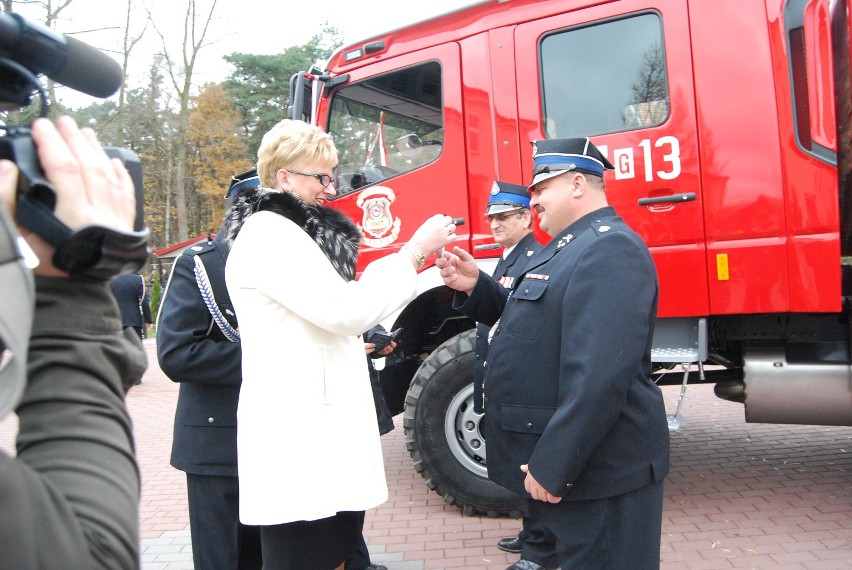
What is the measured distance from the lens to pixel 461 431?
4176 mm

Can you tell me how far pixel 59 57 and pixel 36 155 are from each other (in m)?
0.24

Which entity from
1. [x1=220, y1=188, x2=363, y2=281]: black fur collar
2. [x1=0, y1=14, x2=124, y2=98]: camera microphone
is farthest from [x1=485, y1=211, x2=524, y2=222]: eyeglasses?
[x1=0, y1=14, x2=124, y2=98]: camera microphone

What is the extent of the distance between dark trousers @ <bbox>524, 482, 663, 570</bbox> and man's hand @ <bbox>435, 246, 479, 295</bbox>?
3.15ft

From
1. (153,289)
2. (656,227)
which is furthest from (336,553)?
(153,289)

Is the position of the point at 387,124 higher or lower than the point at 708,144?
higher

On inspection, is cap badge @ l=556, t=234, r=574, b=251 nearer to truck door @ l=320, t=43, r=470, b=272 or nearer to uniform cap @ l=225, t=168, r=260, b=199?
uniform cap @ l=225, t=168, r=260, b=199

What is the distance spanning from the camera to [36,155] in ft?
2.69

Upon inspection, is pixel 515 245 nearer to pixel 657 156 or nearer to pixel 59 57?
pixel 657 156

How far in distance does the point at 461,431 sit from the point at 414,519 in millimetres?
654

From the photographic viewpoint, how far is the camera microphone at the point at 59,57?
2.99ft

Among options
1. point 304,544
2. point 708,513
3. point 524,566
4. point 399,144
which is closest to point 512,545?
point 524,566

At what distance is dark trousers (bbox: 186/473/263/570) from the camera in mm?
2510

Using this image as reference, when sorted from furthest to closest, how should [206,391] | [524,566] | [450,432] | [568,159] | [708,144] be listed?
[450,432] < [708,144] < [524,566] < [206,391] < [568,159]

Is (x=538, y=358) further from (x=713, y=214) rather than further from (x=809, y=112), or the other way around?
(x=809, y=112)
